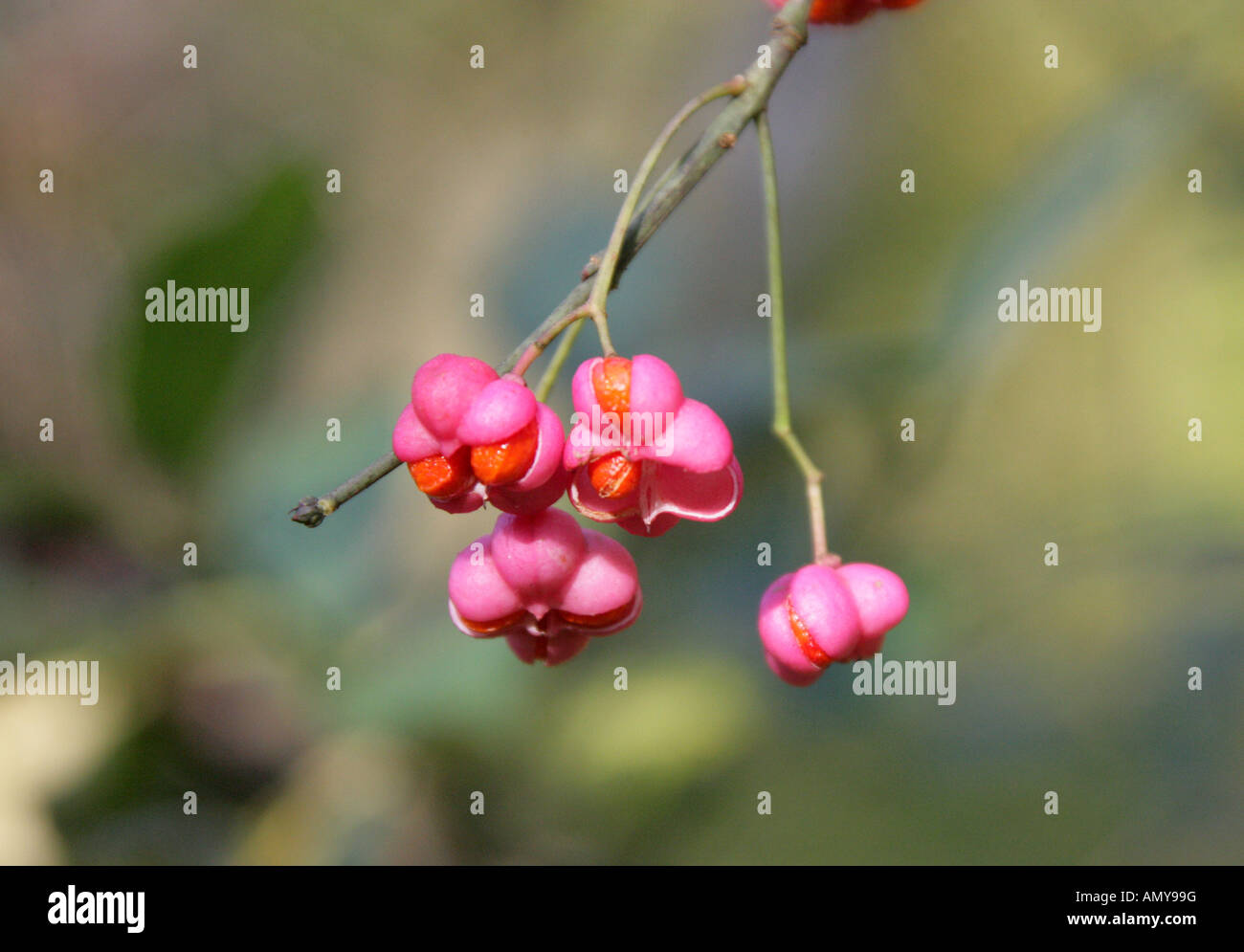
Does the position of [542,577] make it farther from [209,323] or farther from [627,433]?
[209,323]

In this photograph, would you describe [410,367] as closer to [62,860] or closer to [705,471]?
[62,860]

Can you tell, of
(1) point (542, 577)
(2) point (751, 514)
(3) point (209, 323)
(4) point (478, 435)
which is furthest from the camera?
(2) point (751, 514)

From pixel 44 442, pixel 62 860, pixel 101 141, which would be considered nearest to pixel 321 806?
pixel 62 860

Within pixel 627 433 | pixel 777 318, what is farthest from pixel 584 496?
pixel 777 318

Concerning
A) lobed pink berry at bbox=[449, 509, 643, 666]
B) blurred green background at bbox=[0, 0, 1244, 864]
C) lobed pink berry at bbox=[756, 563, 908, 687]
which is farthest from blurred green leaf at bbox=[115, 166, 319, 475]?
lobed pink berry at bbox=[756, 563, 908, 687]

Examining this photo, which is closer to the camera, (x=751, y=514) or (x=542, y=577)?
(x=542, y=577)

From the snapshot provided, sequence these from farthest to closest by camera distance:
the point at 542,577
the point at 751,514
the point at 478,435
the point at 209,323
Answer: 1. the point at 751,514
2. the point at 209,323
3. the point at 542,577
4. the point at 478,435

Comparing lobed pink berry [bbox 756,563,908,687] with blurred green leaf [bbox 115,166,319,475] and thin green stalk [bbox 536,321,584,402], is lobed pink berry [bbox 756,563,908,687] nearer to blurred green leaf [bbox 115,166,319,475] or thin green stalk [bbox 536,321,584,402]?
thin green stalk [bbox 536,321,584,402]
